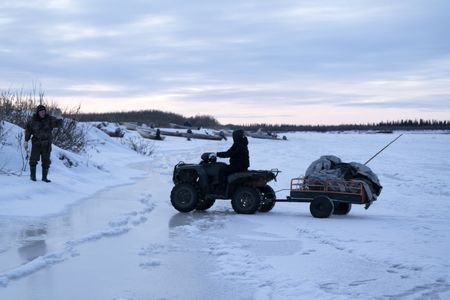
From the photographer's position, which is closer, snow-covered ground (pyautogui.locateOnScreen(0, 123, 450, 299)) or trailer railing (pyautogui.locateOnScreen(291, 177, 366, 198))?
snow-covered ground (pyautogui.locateOnScreen(0, 123, 450, 299))

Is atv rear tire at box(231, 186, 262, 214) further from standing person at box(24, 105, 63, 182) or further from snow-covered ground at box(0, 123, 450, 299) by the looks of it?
standing person at box(24, 105, 63, 182)

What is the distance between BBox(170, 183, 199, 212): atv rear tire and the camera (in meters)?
12.3

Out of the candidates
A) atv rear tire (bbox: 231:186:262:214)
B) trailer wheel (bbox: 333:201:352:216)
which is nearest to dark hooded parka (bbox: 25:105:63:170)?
atv rear tire (bbox: 231:186:262:214)

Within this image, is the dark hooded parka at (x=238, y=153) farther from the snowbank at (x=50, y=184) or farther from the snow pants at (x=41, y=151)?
the snow pants at (x=41, y=151)

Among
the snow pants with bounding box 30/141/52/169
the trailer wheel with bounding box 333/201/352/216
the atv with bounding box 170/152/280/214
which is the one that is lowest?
the trailer wheel with bounding box 333/201/352/216

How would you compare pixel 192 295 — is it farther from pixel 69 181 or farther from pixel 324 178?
pixel 69 181

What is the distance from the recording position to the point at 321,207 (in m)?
11.4

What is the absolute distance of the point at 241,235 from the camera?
371 inches

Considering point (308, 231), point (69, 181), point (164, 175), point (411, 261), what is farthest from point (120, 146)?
point (411, 261)

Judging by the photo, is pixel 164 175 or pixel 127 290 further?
pixel 164 175

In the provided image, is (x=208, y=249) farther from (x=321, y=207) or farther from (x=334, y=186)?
(x=334, y=186)

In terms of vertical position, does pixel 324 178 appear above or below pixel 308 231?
above

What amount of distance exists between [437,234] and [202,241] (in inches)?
137

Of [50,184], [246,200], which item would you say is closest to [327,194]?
[246,200]
